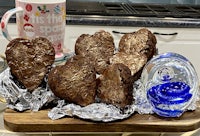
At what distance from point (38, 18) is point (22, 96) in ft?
0.68

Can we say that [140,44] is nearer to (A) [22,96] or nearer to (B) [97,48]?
(B) [97,48]

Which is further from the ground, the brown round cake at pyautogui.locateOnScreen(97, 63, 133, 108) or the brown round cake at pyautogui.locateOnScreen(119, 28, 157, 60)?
the brown round cake at pyautogui.locateOnScreen(119, 28, 157, 60)

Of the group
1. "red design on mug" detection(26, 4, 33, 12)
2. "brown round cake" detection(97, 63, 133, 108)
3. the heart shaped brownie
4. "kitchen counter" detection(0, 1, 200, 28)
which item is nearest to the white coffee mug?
"red design on mug" detection(26, 4, 33, 12)

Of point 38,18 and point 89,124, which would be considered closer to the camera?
point 89,124

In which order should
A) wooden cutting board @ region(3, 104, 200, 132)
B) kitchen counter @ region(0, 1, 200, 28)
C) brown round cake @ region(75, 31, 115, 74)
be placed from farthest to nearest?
kitchen counter @ region(0, 1, 200, 28) → brown round cake @ region(75, 31, 115, 74) → wooden cutting board @ region(3, 104, 200, 132)

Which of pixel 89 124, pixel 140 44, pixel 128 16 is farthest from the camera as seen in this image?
pixel 128 16

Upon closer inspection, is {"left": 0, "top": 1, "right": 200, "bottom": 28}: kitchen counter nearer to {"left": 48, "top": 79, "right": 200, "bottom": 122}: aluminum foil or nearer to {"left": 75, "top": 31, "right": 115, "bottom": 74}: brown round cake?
{"left": 75, "top": 31, "right": 115, "bottom": 74}: brown round cake

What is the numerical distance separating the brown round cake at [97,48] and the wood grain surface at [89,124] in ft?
0.53

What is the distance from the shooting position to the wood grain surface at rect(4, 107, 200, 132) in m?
0.60

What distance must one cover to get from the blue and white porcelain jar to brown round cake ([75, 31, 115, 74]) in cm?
10

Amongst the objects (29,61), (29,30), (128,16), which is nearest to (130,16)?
(128,16)

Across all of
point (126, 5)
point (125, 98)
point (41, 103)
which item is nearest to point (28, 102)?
point (41, 103)

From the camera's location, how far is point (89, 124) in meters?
0.61

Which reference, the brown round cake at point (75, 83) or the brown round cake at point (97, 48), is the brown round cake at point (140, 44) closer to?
the brown round cake at point (97, 48)
